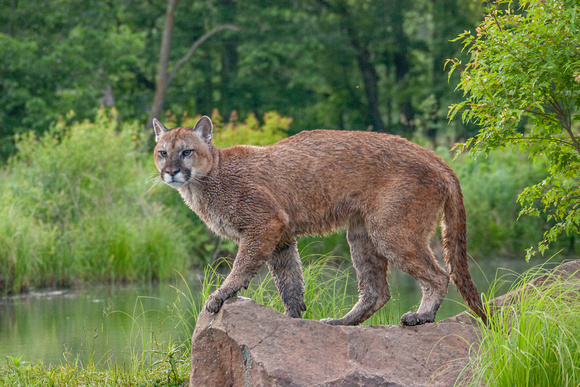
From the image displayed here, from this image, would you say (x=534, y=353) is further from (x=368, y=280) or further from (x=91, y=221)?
(x=91, y=221)

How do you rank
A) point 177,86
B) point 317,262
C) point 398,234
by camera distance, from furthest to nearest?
point 177,86 → point 317,262 → point 398,234

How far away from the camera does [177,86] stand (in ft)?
109

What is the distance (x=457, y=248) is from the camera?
6484 mm

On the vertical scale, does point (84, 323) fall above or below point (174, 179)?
below

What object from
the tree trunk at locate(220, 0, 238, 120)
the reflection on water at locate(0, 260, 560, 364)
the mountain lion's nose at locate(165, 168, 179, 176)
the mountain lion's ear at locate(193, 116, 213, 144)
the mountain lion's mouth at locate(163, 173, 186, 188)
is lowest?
the reflection on water at locate(0, 260, 560, 364)

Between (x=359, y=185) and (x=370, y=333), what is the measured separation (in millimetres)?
1291

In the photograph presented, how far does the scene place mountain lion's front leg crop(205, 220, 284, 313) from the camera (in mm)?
6055

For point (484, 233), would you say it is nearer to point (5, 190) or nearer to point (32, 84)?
point (5, 190)

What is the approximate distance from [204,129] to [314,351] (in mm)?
2214

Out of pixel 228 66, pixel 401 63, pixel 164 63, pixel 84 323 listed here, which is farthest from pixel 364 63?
pixel 84 323

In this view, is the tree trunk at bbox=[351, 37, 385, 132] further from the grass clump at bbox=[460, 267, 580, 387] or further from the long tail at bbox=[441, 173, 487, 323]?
the grass clump at bbox=[460, 267, 580, 387]

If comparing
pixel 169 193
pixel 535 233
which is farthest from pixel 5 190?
pixel 535 233

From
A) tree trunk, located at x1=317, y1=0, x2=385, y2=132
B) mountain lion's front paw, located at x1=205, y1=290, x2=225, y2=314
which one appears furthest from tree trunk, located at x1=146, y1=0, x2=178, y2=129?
mountain lion's front paw, located at x1=205, y1=290, x2=225, y2=314

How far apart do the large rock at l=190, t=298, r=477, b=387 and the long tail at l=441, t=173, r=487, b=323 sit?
387 millimetres
